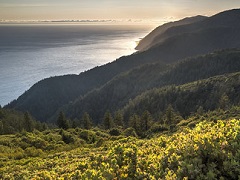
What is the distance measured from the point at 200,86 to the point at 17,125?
100m

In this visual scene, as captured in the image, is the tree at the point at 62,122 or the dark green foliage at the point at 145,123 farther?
the tree at the point at 62,122

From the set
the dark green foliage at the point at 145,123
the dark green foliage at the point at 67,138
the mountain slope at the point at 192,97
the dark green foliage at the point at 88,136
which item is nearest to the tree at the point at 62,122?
the dark green foliage at the point at 145,123

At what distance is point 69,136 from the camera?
58844 millimetres

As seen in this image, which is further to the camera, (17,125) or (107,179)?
(17,125)

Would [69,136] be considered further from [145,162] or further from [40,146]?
[145,162]

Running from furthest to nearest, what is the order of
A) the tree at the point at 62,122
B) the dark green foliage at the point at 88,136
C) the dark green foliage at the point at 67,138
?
the tree at the point at 62,122 → the dark green foliage at the point at 88,136 → the dark green foliage at the point at 67,138

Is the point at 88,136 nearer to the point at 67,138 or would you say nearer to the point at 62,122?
the point at 67,138

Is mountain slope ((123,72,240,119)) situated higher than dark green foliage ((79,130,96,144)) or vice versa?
dark green foliage ((79,130,96,144))

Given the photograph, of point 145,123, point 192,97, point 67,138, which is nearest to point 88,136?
point 67,138

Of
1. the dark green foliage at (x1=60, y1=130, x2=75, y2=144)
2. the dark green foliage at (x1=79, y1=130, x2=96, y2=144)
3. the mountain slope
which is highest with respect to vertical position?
the dark green foliage at (x1=60, y1=130, x2=75, y2=144)

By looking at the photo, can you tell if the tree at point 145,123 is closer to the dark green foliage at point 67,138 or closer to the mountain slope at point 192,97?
the mountain slope at point 192,97

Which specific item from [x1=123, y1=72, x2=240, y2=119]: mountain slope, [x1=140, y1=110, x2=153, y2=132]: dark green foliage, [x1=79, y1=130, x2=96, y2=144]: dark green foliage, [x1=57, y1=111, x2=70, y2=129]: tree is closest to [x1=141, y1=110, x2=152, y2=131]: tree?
[x1=140, y1=110, x2=153, y2=132]: dark green foliage

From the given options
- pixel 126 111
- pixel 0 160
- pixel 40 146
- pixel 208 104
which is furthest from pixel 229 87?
pixel 0 160

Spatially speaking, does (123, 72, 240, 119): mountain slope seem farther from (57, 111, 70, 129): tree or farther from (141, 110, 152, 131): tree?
(57, 111, 70, 129): tree
